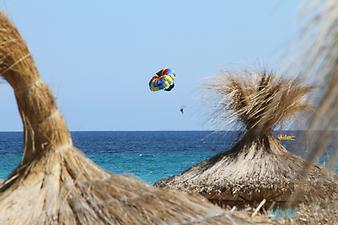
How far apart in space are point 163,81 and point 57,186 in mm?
9105

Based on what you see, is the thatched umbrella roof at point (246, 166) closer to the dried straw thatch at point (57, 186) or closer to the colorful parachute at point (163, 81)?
the colorful parachute at point (163, 81)

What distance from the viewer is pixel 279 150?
28.1 feet

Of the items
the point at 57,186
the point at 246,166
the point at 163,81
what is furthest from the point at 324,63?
the point at 163,81

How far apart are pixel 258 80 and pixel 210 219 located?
17.3ft

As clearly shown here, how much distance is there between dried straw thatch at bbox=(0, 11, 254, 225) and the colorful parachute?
8.79 metres

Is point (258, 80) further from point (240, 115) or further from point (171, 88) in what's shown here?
point (171, 88)

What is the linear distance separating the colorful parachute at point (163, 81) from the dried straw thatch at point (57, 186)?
8790 mm

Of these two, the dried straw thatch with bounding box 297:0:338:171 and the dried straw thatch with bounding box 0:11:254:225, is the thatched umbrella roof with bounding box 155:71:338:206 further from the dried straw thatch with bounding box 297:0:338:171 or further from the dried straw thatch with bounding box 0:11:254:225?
the dried straw thatch with bounding box 297:0:338:171

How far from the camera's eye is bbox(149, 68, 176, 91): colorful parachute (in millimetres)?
12086

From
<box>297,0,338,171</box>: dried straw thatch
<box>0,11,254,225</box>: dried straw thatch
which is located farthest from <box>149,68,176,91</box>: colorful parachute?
<box>297,0,338,171</box>: dried straw thatch

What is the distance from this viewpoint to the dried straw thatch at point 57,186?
2875mm

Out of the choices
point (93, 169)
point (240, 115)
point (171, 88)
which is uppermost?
point (171, 88)

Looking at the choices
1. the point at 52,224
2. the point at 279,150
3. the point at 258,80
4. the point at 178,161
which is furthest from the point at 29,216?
the point at 178,161

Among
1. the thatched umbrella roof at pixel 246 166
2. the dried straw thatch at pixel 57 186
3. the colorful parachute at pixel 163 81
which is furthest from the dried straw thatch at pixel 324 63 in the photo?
the colorful parachute at pixel 163 81
